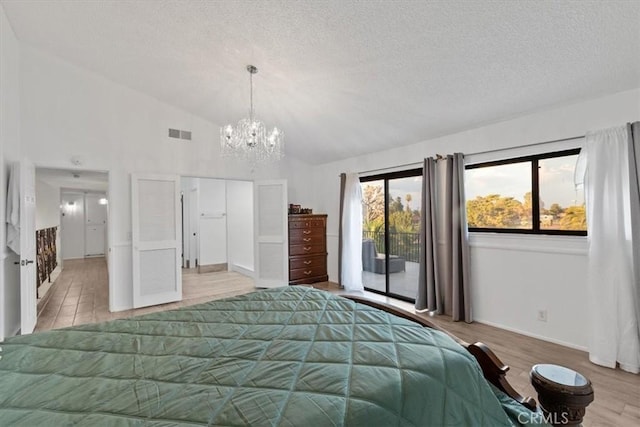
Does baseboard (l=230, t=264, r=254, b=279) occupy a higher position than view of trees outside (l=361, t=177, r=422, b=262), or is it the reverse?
view of trees outside (l=361, t=177, r=422, b=262)

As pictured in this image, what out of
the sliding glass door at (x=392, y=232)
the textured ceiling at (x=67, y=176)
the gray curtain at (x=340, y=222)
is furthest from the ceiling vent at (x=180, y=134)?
the sliding glass door at (x=392, y=232)

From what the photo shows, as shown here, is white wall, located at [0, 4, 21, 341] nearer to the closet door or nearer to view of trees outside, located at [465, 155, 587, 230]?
view of trees outside, located at [465, 155, 587, 230]

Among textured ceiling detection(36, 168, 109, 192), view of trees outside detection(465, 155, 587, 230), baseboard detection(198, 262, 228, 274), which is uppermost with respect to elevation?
textured ceiling detection(36, 168, 109, 192)

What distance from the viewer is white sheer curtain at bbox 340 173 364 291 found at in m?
5.16

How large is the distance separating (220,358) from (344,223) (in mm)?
4103

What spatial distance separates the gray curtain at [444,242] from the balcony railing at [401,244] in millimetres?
379

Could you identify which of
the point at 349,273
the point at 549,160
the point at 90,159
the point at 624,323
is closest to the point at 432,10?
the point at 549,160

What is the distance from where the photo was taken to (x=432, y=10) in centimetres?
205

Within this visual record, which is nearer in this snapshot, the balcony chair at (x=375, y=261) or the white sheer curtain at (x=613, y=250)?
the white sheer curtain at (x=613, y=250)

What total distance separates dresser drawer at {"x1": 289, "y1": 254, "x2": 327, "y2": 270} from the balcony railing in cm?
109

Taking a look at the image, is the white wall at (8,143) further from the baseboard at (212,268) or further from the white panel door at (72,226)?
the white panel door at (72,226)

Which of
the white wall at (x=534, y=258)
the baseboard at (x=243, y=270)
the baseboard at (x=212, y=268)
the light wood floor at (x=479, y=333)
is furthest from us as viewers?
the baseboard at (x=212, y=268)

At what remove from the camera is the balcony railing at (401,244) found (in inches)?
173

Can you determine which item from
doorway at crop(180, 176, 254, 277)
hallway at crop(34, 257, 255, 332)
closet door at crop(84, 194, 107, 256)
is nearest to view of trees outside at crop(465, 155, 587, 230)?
hallway at crop(34, 257, 255, 332)
